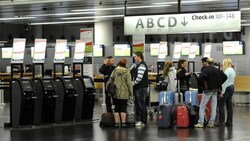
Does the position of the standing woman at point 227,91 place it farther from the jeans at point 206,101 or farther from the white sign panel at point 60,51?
the white sign panel at point 60,51

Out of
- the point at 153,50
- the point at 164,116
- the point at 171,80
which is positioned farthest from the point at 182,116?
the point at 153,50

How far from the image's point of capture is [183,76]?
15273 millimetres

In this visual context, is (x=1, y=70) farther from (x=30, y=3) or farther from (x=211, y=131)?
(x=211, y=131)

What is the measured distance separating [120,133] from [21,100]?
8.03 ft

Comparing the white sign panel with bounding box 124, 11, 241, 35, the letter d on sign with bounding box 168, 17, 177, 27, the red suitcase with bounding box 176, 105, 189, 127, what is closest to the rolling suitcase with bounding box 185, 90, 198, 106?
the red suitcase with bounding box 176, 105, 189, 127

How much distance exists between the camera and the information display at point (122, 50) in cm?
2711

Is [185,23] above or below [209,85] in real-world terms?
above

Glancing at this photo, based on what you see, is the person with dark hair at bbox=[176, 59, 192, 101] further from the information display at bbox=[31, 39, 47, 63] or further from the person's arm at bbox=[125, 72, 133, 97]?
the information display at bbox=[31, 39, 47, 63]

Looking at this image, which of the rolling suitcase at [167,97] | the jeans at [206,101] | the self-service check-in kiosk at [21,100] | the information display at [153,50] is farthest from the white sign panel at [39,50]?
the information display at [153,50]

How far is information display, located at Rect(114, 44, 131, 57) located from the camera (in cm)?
2711

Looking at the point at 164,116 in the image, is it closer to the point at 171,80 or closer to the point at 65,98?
the point at 171,80

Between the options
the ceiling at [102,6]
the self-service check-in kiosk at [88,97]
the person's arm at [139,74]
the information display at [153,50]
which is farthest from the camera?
the information display at [153,50]

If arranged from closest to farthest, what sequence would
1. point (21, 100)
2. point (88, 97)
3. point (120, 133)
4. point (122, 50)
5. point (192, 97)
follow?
point (120, 133)
point (21, 100)
point (192, 97)
point (88, 97)
point (122, 50)

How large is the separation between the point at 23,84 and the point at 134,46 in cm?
434
